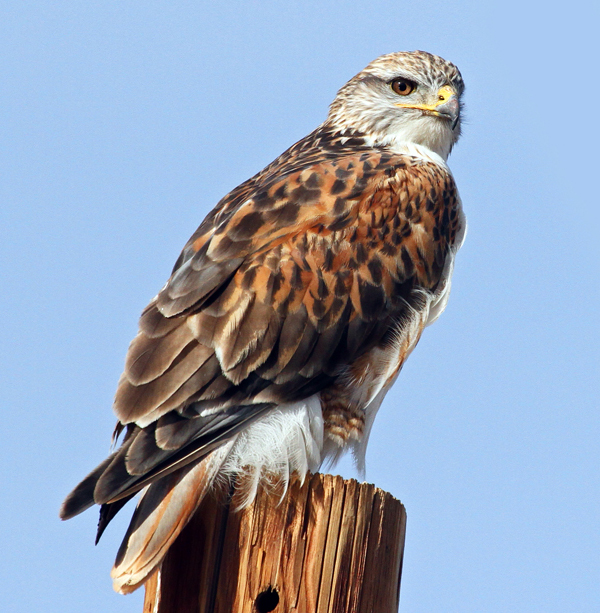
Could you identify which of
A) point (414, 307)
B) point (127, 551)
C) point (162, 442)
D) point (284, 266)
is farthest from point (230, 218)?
point (127, 551)

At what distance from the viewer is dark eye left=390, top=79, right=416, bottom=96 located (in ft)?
20.2

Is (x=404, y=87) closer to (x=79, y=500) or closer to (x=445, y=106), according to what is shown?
(x=445, y=106)

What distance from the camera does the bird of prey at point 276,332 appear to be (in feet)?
12.3

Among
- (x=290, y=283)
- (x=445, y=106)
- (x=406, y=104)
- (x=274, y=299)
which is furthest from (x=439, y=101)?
(x=274, y=299)

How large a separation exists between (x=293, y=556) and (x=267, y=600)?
0.18 meters

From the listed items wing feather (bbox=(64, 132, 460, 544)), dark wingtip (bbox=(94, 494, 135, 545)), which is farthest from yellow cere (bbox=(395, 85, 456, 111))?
dark wingtip (bbox=(94, 494, 135, 545))

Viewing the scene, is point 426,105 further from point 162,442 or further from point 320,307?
point 162,442

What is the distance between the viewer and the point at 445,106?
235 inches

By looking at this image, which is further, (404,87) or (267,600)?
(404,87)

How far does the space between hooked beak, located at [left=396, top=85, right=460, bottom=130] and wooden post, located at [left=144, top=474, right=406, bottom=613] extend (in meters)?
3.12

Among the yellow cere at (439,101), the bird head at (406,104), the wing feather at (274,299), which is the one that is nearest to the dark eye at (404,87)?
the bird head at (406,104)

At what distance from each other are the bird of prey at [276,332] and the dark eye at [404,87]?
0.67 m

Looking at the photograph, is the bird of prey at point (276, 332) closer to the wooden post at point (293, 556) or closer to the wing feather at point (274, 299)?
the wing feather at point (274, 299)

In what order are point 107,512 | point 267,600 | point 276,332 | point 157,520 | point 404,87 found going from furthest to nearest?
point 404,87 < point 276,332 < point 107,512 < point 157,520 < point 267,600
